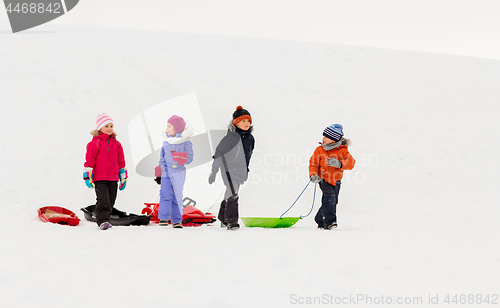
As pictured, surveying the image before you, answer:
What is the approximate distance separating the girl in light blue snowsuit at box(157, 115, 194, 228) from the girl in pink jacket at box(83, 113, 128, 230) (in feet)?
2.44

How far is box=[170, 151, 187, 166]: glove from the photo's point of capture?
6.09 metres

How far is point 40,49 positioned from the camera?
15430mm

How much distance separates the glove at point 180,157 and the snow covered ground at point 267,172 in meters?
1.17

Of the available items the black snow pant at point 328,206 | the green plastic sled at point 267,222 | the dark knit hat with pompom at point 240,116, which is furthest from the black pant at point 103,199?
the black snow pant at point 328,206

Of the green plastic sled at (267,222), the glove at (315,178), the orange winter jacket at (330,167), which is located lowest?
the green plastic sled at (267,222)

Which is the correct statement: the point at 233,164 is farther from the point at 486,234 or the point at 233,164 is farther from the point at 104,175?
the point at 486,234

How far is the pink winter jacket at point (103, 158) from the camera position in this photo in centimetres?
554

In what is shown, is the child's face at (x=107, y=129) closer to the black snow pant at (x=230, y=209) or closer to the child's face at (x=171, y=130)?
the child's face at (x=171, y=130)

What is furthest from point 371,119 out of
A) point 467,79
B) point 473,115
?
point 467,79

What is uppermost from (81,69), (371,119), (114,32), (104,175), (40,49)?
(114,32)

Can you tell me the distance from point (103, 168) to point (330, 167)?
3.41 meters

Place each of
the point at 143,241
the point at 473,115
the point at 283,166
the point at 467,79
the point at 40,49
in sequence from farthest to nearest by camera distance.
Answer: the point at 467,79 < the point at 473,115 < the point at 40,49 < the point at 283,166 < the point at 143,241

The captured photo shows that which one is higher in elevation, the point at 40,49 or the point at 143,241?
the point at 40,49

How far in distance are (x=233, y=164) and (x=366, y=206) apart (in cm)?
485
